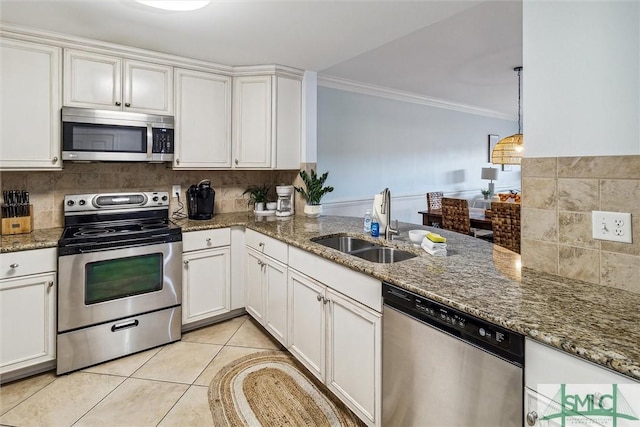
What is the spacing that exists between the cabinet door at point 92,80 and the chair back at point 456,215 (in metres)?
3.59

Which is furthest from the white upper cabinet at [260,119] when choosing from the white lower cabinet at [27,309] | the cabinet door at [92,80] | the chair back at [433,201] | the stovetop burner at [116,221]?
the chair back at [433,201]

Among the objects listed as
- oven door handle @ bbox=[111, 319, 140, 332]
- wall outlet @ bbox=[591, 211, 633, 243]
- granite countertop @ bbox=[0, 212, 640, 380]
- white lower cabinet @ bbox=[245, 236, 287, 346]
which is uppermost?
wall outlet @ bbox=[591, 211, 633, 243]

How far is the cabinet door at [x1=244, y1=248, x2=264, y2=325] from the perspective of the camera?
2738mm

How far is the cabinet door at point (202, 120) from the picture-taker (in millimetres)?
2918

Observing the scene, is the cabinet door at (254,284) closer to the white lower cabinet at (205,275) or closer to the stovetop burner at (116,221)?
the white lower cabinet at (205,275)

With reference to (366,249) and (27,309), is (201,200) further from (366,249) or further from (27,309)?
(366,249)

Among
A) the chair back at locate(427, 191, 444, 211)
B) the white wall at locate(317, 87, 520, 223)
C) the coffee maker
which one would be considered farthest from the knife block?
the chair back at locate(427, 191, 444, 211)

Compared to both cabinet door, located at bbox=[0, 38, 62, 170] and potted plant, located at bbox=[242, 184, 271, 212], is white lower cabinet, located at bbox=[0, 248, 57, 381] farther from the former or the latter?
potted plant, located at bbox=[242, 184, 271, 212]

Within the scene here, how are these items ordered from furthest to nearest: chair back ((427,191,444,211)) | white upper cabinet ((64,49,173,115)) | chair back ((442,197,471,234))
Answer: chair back ((427,191,444,211)) → chair back ((442,197,471,234)) → white upper cabinet ((64,49,173,115))

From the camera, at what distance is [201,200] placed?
3102mm

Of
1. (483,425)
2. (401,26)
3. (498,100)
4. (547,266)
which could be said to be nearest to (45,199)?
(401,26)

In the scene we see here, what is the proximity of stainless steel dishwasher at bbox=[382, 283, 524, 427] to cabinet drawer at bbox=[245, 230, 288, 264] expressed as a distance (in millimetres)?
1026

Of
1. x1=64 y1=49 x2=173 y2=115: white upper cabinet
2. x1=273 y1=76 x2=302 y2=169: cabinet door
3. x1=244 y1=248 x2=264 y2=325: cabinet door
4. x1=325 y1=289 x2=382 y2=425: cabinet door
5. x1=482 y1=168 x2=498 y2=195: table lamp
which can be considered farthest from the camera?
x1=482 y1=168 x2=498 y2=195: table lamp

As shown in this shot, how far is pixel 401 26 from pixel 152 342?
284 cm
